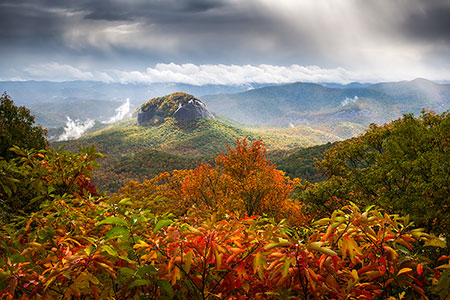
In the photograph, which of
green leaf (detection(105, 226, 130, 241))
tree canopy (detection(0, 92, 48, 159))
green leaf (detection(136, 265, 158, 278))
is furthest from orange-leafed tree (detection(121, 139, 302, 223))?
green leaf (detection(136, 265, 158, 278))

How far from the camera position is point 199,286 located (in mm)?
2008

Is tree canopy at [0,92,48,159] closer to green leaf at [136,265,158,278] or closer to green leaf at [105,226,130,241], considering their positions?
green leaf at [105,226,130,241]

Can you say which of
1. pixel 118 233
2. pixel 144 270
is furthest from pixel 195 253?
pixel 118 233

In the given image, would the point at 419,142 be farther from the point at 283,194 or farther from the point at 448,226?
the point at 283,194

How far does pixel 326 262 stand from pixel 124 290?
155cm

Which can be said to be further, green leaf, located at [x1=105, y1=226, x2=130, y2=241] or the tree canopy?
the tree canopy

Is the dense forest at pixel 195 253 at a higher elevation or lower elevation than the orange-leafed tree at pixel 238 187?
higher

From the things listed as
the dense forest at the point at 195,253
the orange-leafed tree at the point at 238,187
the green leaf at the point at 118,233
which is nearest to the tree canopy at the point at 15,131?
the orange-leafed tree at the point at 238,187

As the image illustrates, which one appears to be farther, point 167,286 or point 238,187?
point 238,187

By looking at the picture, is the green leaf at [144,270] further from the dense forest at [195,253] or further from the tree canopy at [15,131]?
the tree canopy at [15,131]

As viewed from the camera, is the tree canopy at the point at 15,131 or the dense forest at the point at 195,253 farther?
the tree canopy at the point at 15,131

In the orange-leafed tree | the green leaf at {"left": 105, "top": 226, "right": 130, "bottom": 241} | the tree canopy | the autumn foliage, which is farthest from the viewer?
the orange-leafed tree

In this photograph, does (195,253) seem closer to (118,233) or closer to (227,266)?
(227,266)

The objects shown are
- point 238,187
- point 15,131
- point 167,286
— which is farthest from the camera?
point 238,187
